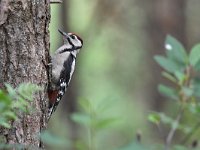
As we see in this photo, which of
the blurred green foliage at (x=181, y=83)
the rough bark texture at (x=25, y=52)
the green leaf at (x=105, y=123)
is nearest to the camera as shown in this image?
the green leaf at (x=105, y=123)

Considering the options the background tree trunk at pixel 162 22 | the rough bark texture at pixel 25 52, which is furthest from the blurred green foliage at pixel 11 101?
the background tree trunk at pixel 162 22

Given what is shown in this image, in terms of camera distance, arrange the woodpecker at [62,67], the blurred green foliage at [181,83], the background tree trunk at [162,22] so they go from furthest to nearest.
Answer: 1. the background tree trunk at [162,22]
2. the woodpecker at [62,67]
3. the blurred green foliage at [181,83]

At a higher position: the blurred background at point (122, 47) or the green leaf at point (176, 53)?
the green leaf at point (176, 53)

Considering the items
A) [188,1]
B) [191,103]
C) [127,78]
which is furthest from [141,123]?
[191,103]

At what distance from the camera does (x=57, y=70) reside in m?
5.37

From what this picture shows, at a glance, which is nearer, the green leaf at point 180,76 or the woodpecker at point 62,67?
the green leaf at point 180,76

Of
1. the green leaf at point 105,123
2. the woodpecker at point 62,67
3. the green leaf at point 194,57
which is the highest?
the green leaf at point 194,57

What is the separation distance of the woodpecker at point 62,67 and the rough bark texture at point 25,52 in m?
0.46

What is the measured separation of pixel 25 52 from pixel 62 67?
1.52 metres

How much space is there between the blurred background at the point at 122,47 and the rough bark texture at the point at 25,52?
6.10m

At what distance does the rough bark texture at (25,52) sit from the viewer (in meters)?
3.87

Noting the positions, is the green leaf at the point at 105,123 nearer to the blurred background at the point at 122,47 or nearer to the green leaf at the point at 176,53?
the green leaf at the point at 176,53

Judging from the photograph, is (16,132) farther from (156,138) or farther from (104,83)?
(104,83)

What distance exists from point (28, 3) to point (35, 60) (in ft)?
1.29
